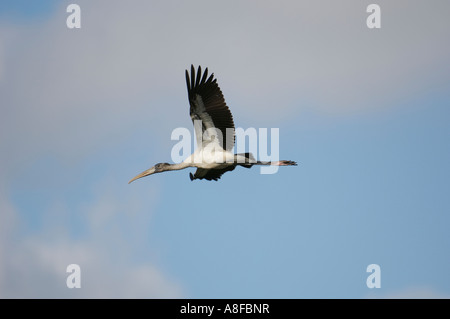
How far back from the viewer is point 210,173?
72.6 ft

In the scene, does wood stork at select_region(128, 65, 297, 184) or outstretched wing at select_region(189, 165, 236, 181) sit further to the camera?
outstretched wing at select_region(189, 165, 236, 181)

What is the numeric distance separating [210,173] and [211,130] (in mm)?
1753

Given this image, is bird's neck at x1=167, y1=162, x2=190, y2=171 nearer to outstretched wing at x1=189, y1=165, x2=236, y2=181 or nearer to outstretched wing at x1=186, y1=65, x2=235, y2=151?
outstretched wing at x1=189, y1=165, x2=236, y2=181

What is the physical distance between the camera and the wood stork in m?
20.5

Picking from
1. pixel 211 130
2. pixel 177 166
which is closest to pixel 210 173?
pixel 177 166

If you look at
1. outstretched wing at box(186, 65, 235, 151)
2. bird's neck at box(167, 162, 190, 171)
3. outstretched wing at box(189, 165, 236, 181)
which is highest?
outstretched wing at box(186, 65, 235, 151)

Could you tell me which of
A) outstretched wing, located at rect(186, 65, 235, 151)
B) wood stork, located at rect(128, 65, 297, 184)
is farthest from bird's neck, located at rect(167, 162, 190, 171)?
outstretched wing, located at rect(186, 65, 235, 151)

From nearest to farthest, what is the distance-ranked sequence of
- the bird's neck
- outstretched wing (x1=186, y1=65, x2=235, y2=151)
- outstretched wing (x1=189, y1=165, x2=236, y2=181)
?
outstretched wing (x1=186, y1=65, x2=235, y2=151)
outstretched wing (x1=189, y1=165, x2=236, y2=181)
the bird's neck

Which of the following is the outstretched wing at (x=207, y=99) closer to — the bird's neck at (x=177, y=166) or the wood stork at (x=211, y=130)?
the wood stork at (x=211, y=130)

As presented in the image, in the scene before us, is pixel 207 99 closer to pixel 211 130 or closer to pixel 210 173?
pixel 211 130
